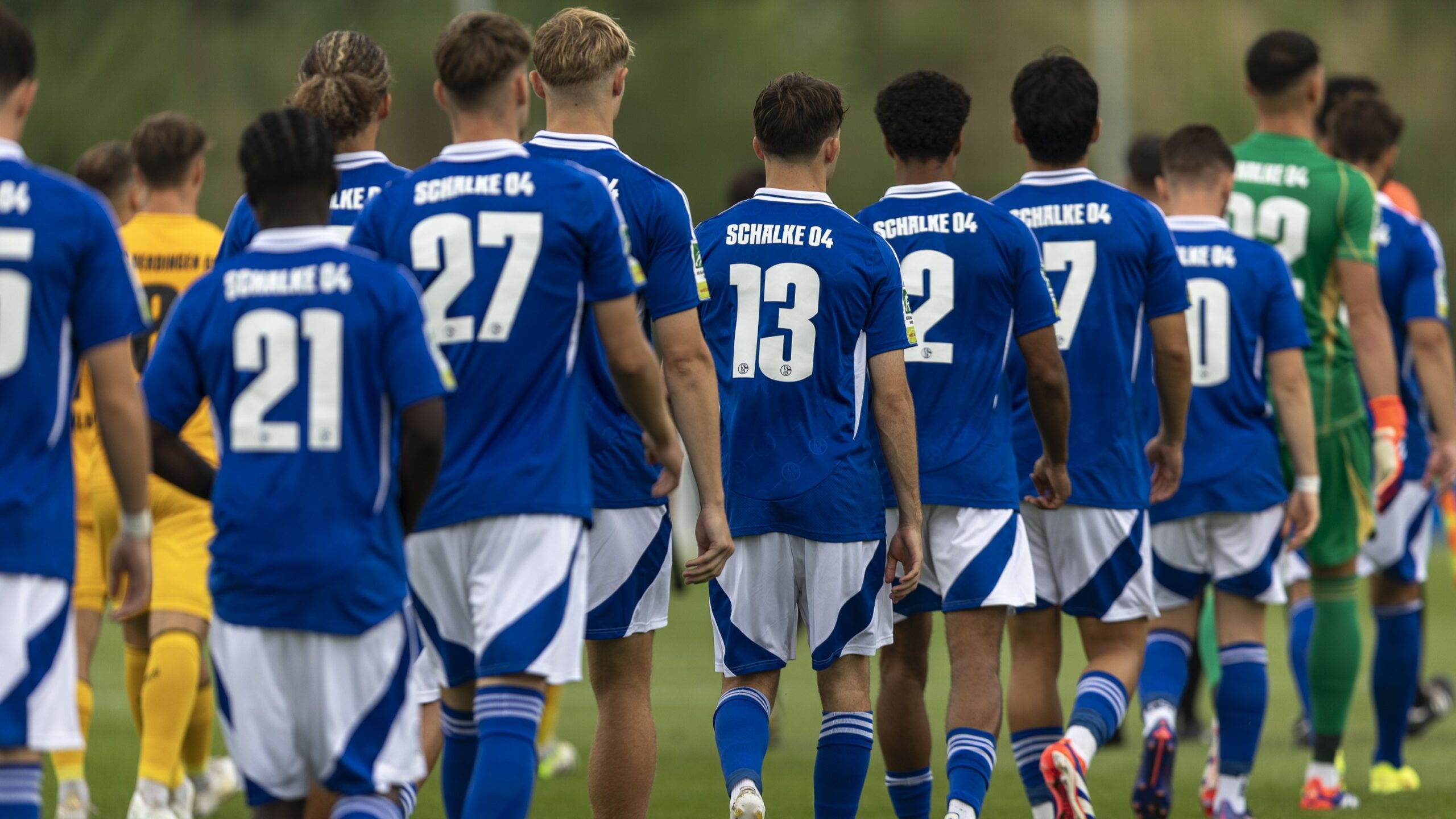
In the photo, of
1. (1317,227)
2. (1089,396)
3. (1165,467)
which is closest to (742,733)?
(1089,396)

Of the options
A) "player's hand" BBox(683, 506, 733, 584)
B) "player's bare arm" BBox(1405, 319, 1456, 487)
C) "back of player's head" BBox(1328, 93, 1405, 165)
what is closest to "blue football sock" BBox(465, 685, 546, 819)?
"player's hand" BBox(683, 506, 733, 584)

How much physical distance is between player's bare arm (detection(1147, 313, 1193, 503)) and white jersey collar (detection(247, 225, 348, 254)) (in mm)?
3450

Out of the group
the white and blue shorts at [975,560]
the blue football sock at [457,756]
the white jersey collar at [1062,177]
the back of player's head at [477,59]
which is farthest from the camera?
the white jersey collar at [1062,177]

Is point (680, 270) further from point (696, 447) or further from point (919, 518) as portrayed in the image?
point (919, 518)

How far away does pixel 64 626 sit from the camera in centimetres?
436

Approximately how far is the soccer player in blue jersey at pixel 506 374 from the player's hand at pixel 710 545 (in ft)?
1.60

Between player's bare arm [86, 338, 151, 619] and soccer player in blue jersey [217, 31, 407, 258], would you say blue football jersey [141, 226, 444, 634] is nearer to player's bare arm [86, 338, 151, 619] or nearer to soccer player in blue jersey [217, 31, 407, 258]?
player's bare arm [86, 338, 151, 619]

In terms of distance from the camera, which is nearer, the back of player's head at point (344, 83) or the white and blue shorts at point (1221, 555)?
the back of player's head at point (344, 83)

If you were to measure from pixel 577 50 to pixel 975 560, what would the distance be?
83.7 inches

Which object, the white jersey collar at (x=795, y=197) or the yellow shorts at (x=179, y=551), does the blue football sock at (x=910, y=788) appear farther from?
the yellow shorts at (x=179, y=551)

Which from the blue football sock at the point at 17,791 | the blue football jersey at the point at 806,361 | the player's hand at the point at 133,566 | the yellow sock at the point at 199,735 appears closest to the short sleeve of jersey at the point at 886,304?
the blue football jersey at the point at 806,361

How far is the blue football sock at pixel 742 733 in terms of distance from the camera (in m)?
5.92

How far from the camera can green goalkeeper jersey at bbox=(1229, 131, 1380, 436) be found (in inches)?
329

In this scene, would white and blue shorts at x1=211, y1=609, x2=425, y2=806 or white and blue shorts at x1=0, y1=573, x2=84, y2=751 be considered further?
white and blue shorts at x1=211, y1=609, x2=425, y2=806
